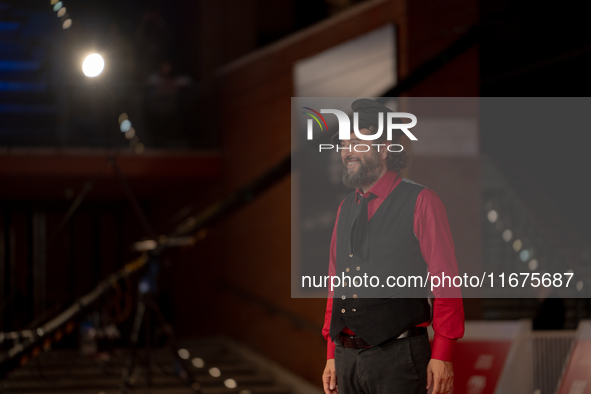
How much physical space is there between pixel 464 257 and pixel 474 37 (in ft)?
9.50

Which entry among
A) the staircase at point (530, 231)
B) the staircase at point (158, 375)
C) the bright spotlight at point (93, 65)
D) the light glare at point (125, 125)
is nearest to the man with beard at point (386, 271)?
the bright spotlight at point (93, 65)

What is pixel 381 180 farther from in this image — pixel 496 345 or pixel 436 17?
pixel 436 17

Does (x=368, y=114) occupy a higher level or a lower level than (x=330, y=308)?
higher

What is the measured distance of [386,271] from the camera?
209 cm

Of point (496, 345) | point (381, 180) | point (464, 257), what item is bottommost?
point (496, 345)

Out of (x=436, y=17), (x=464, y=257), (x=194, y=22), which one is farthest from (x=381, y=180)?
(x=194, y=22)

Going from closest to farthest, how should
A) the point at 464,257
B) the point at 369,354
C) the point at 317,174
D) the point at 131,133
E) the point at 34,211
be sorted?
the point at 369,354, the point at 464,257, the point at 317,174, the point at 131,133, the point at 34,211

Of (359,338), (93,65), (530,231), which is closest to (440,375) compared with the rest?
(359,338)

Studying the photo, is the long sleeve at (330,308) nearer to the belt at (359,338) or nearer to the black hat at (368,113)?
the belt at (359,338)

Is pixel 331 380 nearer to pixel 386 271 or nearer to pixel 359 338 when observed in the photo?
pixel 359 338

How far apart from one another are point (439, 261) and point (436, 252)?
0.03 metres

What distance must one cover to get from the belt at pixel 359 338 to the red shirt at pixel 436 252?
2 centimetres

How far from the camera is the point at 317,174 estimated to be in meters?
4.90

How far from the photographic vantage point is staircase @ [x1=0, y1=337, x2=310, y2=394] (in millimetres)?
6348
